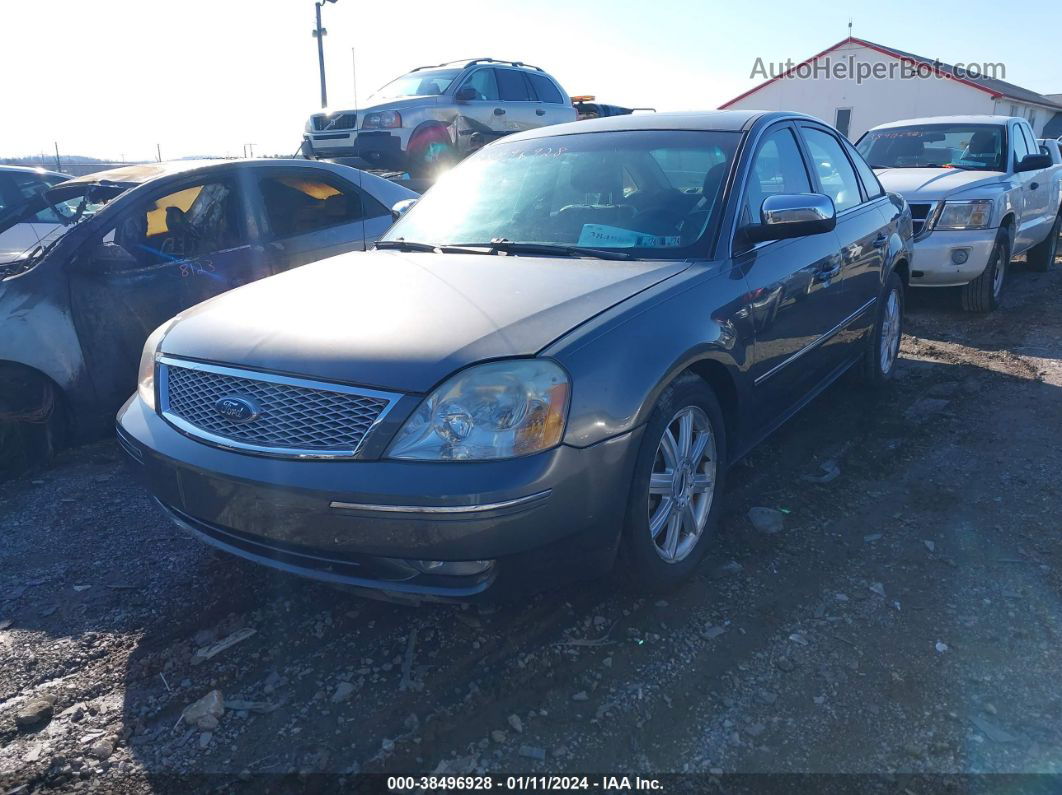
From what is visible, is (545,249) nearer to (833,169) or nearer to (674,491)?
(674,491)

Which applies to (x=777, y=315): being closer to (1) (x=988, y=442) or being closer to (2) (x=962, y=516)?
(2) (x=962, y=516)

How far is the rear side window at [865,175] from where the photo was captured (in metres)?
4.96

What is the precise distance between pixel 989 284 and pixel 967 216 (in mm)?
723

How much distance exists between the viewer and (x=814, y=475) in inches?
159

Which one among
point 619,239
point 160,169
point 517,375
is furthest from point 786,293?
point 160,169

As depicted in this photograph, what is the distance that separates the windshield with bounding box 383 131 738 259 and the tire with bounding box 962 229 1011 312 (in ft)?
16.3

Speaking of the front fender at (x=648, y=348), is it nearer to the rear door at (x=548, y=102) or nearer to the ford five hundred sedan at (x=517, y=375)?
the ford five hundred sedan at (x=517, y=375)

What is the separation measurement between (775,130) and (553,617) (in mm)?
2616

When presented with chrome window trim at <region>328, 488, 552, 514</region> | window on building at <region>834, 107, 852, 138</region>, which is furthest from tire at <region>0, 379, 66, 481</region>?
window on building at <region>834, 107, 852, 138</region>

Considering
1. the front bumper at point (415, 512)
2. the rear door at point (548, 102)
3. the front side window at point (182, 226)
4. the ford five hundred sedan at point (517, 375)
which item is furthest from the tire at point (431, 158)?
the front bumper at point (415, 512)

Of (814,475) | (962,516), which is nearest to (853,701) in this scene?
(962,516)

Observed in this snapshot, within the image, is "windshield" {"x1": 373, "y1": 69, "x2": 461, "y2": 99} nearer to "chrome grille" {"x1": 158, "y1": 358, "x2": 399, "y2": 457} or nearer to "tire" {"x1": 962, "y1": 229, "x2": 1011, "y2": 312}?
"tire" {"x1": 962, "y1": 229, "x2": 1011, "y2": 312}

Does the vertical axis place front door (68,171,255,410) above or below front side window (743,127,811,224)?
below

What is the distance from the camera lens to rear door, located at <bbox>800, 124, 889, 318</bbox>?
168 inches
